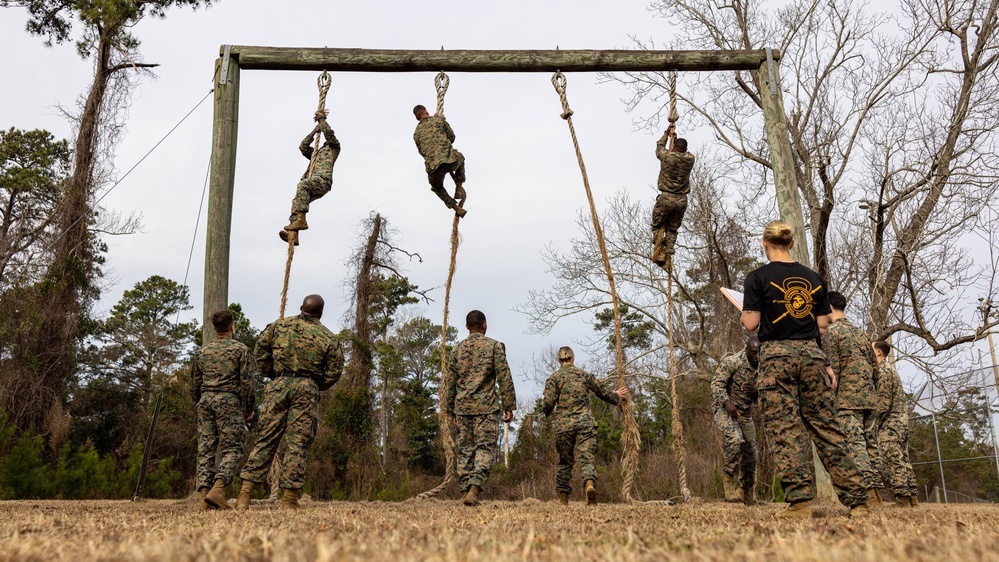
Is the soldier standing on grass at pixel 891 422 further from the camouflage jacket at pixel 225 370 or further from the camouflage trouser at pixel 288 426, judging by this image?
the camouflage jacket at pixel 225 370

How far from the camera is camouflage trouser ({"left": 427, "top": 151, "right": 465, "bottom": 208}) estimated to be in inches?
354

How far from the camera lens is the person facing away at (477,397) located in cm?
761

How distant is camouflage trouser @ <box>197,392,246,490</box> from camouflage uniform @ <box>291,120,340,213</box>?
2.30 meters

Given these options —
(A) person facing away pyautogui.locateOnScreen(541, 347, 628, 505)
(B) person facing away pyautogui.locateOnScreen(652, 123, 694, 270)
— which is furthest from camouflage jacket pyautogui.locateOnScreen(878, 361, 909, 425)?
(A) person facing away pyautogui.locateOnScreen(541, 347, 628, 505)

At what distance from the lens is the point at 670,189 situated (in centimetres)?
938

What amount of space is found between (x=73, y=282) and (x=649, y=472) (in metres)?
14.6

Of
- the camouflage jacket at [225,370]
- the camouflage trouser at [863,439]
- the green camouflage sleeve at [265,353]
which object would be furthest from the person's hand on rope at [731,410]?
the camouflage jacket at [225,370]

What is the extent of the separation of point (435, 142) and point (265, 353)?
11.7 feet

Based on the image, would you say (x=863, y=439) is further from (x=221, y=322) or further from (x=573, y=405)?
(x=221, y=322)

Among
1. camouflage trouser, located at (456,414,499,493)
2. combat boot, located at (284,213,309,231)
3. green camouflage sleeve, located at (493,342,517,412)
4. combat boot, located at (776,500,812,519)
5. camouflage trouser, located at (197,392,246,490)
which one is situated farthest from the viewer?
combat boot, located at (284,213,309,231)

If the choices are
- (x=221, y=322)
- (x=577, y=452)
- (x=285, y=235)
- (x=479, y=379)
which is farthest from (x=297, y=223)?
(x=577, y=452)

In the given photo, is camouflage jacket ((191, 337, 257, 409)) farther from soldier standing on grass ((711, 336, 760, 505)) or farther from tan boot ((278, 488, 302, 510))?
soldier standing on grass ((711, 336, 760, 505))

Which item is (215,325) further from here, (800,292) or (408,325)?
(408,325)

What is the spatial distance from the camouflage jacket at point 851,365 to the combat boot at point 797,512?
2669mm
